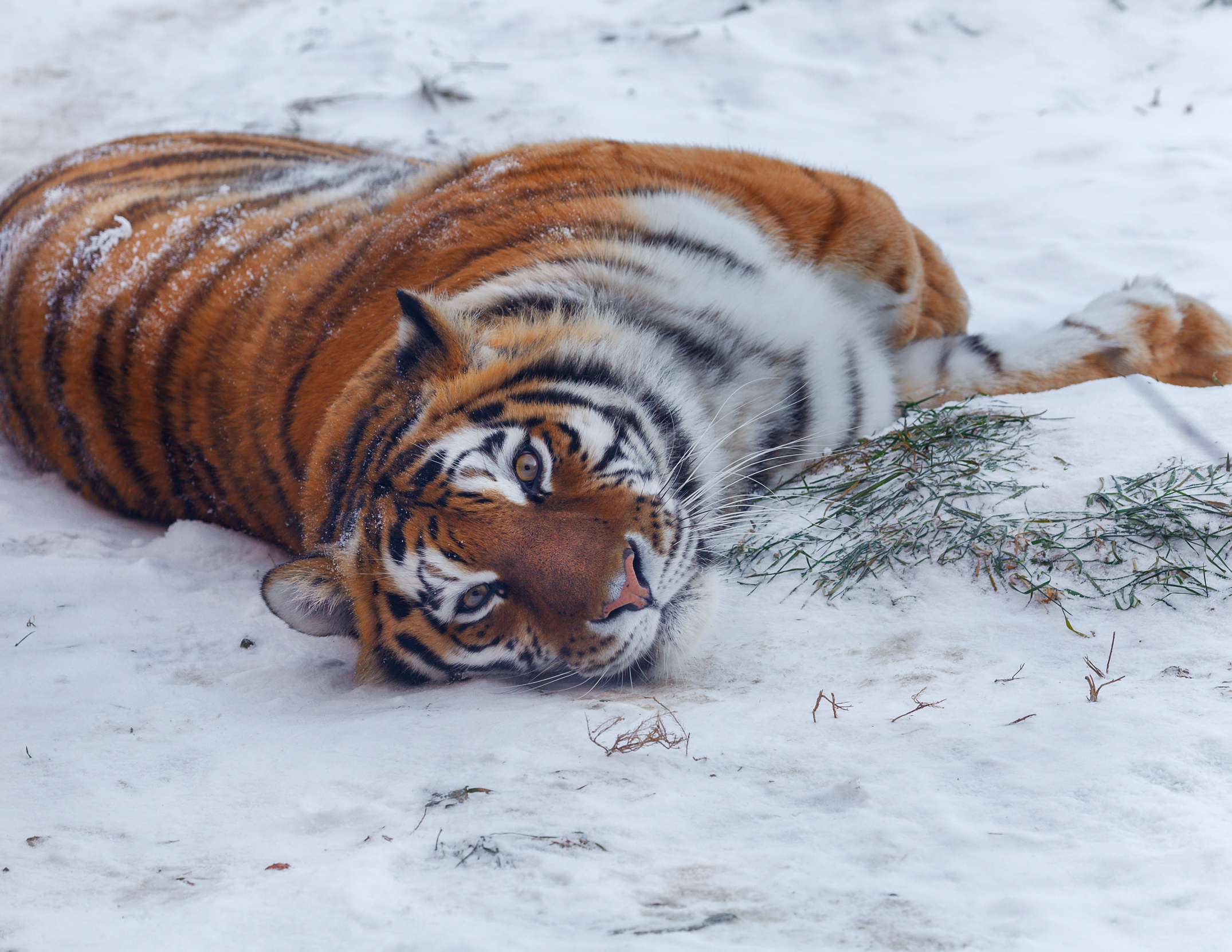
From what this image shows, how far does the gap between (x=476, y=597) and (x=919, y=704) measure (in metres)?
0.85

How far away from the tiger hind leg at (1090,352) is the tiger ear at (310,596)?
5.34 feet

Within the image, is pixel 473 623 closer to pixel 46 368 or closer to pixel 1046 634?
pixel 1046 634

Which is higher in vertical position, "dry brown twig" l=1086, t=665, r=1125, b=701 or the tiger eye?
"dry brown twig" l=1086, t=665, r=1125, b=701

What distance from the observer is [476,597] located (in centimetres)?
198

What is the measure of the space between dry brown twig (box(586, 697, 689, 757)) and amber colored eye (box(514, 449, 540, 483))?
20.8 inches

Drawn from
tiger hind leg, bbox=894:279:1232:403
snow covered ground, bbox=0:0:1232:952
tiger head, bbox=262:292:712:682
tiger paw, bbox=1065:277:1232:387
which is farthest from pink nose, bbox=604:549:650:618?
tiger paw, bbox=1065:277:1232:387

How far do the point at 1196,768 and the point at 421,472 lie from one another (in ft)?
4.64

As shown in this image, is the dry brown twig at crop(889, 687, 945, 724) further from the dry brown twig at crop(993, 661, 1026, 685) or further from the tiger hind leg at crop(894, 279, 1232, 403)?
the tiger hind leg at crop(894, 279, 1232, 403)

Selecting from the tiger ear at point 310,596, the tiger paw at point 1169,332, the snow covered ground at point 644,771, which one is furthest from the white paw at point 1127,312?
the tiger ear at point 310,596

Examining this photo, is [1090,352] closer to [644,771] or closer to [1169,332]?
[1169,332]

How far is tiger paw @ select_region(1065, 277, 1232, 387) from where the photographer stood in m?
2.93

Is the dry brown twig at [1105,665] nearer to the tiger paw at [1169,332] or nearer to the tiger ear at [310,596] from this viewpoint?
the tiger ear at [310,596]

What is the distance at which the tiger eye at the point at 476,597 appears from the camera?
1961mm

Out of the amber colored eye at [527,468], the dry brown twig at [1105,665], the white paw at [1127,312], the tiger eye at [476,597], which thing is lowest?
the tiger eye at [476,597]
